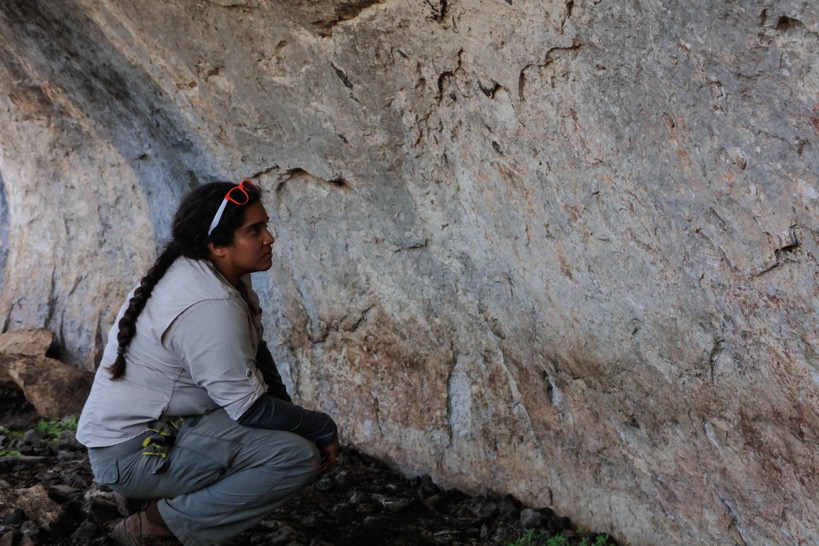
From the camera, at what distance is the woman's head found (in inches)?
131

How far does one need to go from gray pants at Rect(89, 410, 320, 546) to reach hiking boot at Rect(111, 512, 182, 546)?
0.10m

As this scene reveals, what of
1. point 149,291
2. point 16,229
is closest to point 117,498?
point 149,291

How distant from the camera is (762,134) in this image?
2693mm

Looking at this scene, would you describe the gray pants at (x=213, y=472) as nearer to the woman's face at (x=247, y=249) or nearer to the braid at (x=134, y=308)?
the braid at (x=134, y=308)

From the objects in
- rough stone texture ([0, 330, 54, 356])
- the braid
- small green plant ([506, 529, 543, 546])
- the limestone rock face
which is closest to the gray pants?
the braid

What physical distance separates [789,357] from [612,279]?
2.46 ft

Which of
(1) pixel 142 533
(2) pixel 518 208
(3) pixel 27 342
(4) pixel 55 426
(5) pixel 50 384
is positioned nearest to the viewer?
(1) pixel 142 533

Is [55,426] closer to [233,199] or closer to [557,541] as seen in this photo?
[233,199]

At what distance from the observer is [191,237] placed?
335 cm

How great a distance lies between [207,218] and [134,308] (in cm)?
42

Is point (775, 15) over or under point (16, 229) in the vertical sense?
over

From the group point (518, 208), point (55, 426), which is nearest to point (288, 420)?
point (518, 208)

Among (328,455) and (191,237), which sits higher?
(191,237)

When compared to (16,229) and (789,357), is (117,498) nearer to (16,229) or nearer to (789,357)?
(789,357)
